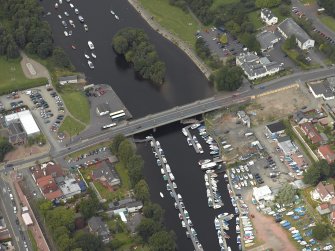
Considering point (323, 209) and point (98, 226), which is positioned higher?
point (98, 226)

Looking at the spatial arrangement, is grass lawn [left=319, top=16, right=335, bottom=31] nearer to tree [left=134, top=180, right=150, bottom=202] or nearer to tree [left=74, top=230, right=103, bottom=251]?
tree [left=134, top=180, right=150, bottom=202]

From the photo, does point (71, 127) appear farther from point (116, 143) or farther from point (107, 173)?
point (107, 173)

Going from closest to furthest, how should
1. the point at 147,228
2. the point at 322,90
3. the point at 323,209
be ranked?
the point at 147,228 → the point at 323,209 → the point at 322,90

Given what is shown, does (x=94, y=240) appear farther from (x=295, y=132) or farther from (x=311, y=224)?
(x=295, y=132)

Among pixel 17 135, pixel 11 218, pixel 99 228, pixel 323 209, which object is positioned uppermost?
pixel 17 135

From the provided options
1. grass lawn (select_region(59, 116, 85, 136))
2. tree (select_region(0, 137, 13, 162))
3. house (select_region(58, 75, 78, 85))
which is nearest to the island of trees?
house (select_region(58, 75, 78, 85))

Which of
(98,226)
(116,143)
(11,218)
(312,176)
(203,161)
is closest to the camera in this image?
(98,226)

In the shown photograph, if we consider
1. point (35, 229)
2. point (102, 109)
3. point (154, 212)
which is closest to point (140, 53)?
point (102, 109)
